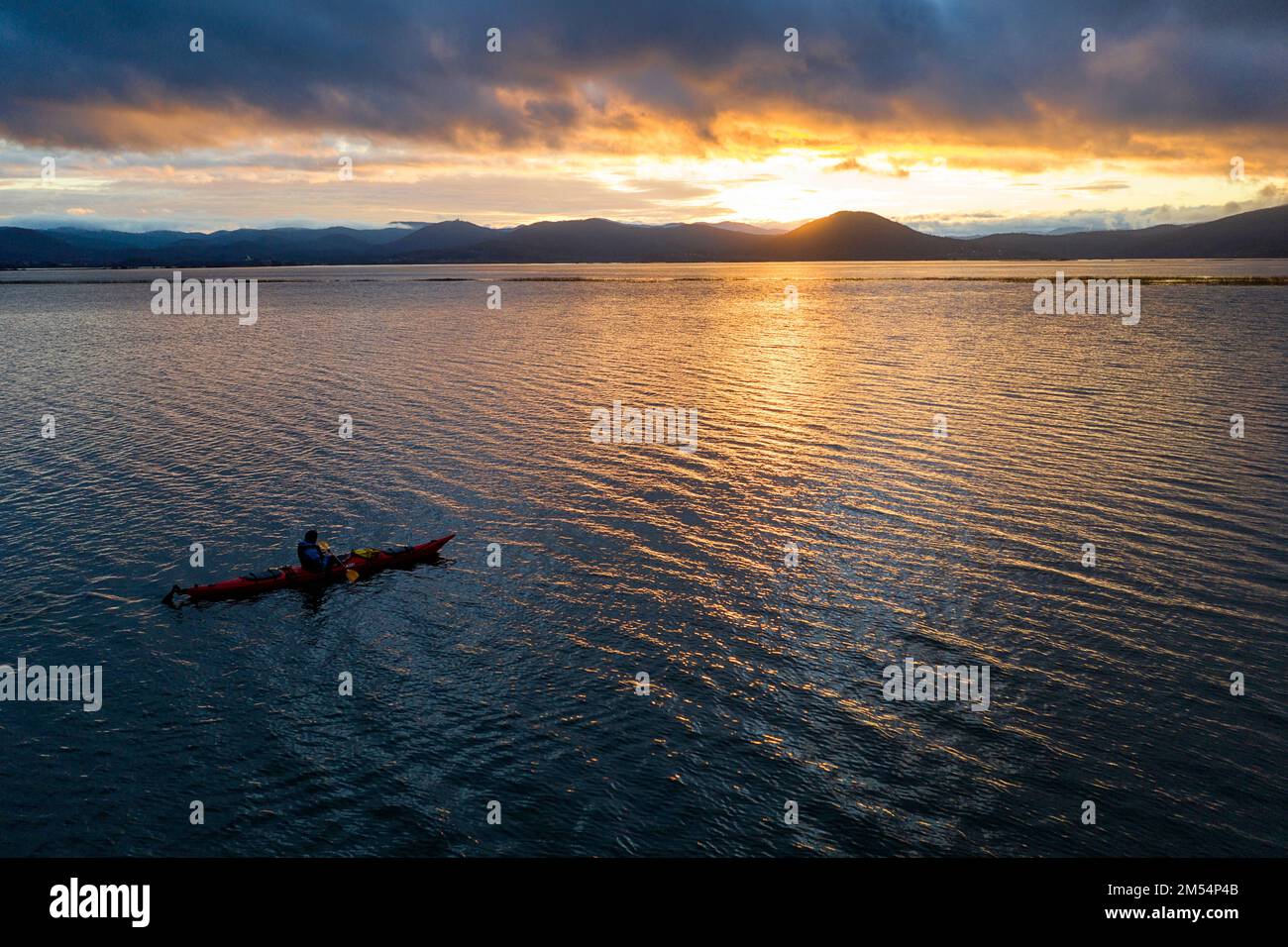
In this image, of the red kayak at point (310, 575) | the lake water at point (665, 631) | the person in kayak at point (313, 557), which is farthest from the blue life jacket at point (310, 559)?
the lake water at point (665, 631)

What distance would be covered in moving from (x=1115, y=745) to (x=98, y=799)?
27.4 m

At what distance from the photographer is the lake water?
2042 cm

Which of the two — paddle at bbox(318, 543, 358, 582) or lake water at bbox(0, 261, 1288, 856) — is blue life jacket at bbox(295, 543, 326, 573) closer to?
paddle at bbox(318, 543, 358, 582)

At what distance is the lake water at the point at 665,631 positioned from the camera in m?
20.4

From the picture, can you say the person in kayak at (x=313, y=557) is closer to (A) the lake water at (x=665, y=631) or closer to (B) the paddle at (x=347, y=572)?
(B) the paddle at (x=347, y=572)

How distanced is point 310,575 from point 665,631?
15.3m

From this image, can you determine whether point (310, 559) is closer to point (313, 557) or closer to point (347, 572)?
point (313, 557)

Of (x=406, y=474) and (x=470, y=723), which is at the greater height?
(x=406, y=474)

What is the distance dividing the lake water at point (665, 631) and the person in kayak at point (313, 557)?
134 cm

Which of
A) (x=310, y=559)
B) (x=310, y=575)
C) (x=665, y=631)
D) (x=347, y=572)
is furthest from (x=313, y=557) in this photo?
(x=665, y=631)

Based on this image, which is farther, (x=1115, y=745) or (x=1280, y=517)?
(x=1280, y=517)
